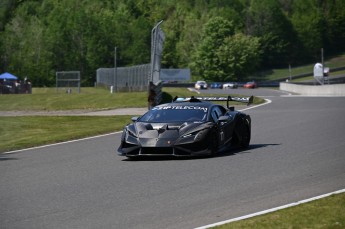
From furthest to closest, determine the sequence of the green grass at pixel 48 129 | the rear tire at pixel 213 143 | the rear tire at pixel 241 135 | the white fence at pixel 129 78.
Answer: the white fence at pixel 129 78 < the green grass at pixel 48 129 < the rear tire at pixel 241 135 < the rear tire at pixel 213 143

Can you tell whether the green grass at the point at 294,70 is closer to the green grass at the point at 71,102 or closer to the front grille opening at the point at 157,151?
the green grass at the point at 71,102

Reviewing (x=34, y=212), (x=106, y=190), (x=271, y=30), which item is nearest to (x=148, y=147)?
(x=106, y=190)

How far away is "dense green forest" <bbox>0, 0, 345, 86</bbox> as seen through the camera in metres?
130

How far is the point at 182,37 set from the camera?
519ft

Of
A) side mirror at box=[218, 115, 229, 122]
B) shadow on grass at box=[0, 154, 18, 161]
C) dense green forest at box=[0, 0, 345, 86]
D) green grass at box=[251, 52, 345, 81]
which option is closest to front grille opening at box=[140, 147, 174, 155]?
side mirror at box=[218, 115, 229, 122]

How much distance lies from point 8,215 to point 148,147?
19.4ft

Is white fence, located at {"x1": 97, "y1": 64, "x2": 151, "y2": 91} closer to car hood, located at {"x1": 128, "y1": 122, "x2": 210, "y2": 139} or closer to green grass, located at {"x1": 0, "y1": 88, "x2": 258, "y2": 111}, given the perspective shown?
green grass, located at {"x1": 0, "y1": 88, "x2": 258, "y2": 111}

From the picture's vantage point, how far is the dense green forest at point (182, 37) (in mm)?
129750

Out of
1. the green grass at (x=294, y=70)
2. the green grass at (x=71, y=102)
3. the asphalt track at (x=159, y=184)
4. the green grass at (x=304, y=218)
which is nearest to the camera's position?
the green grass at (x=304, y=218)

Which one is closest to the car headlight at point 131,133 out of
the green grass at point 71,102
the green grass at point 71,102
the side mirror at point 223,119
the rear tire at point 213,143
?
the rear tire at point 213,143

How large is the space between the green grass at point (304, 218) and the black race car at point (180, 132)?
6.08 m

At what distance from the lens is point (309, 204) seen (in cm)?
977

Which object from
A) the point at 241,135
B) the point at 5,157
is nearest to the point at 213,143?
the point at 241,135

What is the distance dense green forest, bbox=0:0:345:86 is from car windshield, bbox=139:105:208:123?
97.9 meters
